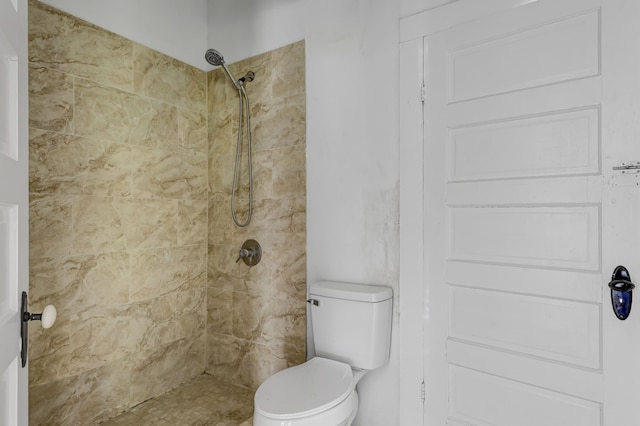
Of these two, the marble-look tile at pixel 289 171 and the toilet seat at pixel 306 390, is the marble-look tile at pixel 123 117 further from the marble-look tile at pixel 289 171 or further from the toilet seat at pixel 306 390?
the toilet seat at pixel 306 390

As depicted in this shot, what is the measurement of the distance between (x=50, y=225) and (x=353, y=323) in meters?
1.48

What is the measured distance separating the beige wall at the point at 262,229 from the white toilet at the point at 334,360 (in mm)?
328

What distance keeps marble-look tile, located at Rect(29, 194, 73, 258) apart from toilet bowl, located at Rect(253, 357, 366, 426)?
1175 millimetres

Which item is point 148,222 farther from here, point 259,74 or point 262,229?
point 259,74

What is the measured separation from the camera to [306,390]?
1.52m

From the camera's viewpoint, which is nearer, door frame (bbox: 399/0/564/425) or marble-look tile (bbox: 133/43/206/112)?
door frame (bbox: 399/0/564/425)

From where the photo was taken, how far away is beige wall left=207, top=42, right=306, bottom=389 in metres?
2.14

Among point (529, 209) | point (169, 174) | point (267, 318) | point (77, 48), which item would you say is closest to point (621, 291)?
point (529, 209)

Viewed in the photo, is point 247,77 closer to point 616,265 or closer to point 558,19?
point 558,19

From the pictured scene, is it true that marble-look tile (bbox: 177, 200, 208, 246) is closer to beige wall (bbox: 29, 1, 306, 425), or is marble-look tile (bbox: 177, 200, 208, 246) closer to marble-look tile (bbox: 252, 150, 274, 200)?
beige wall (bbox: 29, 1, 306, 425)

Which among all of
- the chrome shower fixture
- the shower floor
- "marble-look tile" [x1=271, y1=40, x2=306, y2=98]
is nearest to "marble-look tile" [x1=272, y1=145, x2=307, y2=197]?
the chrome shower fixture

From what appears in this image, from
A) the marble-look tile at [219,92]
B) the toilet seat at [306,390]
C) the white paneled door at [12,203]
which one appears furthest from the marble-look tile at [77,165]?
the toilet seat at [306,390]

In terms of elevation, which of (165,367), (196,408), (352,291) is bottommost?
(196,408)

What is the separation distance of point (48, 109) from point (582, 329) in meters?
2.40
